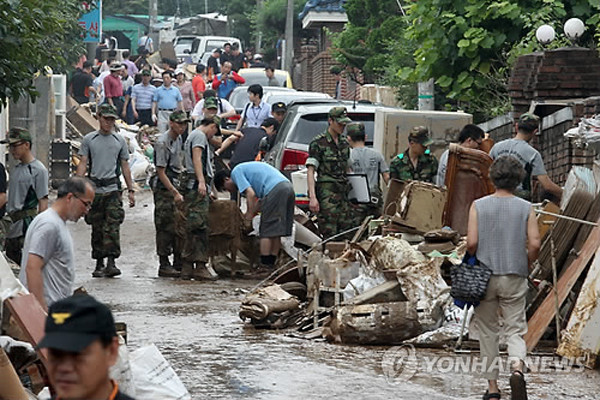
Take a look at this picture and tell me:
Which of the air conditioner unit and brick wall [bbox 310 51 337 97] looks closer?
the air conditioner unit

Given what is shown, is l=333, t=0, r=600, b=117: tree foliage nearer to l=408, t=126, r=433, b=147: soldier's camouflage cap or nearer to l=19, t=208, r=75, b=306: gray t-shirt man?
l=408, t=126, r=433, b=147: soldier's camouflage cap

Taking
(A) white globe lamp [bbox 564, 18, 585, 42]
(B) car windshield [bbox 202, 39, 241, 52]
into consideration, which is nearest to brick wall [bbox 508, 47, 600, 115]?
(A) white globe lamp [bbox 564, 18, 585, 42]

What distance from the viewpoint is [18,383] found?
22.7 feet

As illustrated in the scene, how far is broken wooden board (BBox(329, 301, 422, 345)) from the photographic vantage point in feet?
32.8

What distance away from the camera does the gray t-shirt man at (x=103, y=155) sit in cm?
1393

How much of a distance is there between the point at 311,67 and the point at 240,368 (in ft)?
132

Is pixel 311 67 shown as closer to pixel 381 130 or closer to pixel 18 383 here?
pixel 381 130

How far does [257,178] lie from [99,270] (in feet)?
6.48

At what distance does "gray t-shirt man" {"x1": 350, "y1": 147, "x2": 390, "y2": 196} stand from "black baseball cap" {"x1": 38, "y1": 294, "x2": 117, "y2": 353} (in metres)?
10.4

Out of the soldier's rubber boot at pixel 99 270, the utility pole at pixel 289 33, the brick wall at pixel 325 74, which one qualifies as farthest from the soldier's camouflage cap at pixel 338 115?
the brick wall at pixel 325 74

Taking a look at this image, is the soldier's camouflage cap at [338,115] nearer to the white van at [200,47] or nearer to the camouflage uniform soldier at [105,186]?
the camouflage uniform soldier at [105,186]

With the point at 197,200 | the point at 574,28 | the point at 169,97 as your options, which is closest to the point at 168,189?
the point at 197,200

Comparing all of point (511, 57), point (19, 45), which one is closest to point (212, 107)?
point (511, 57)

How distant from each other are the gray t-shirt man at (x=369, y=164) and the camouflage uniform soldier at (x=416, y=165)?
0.79ft
